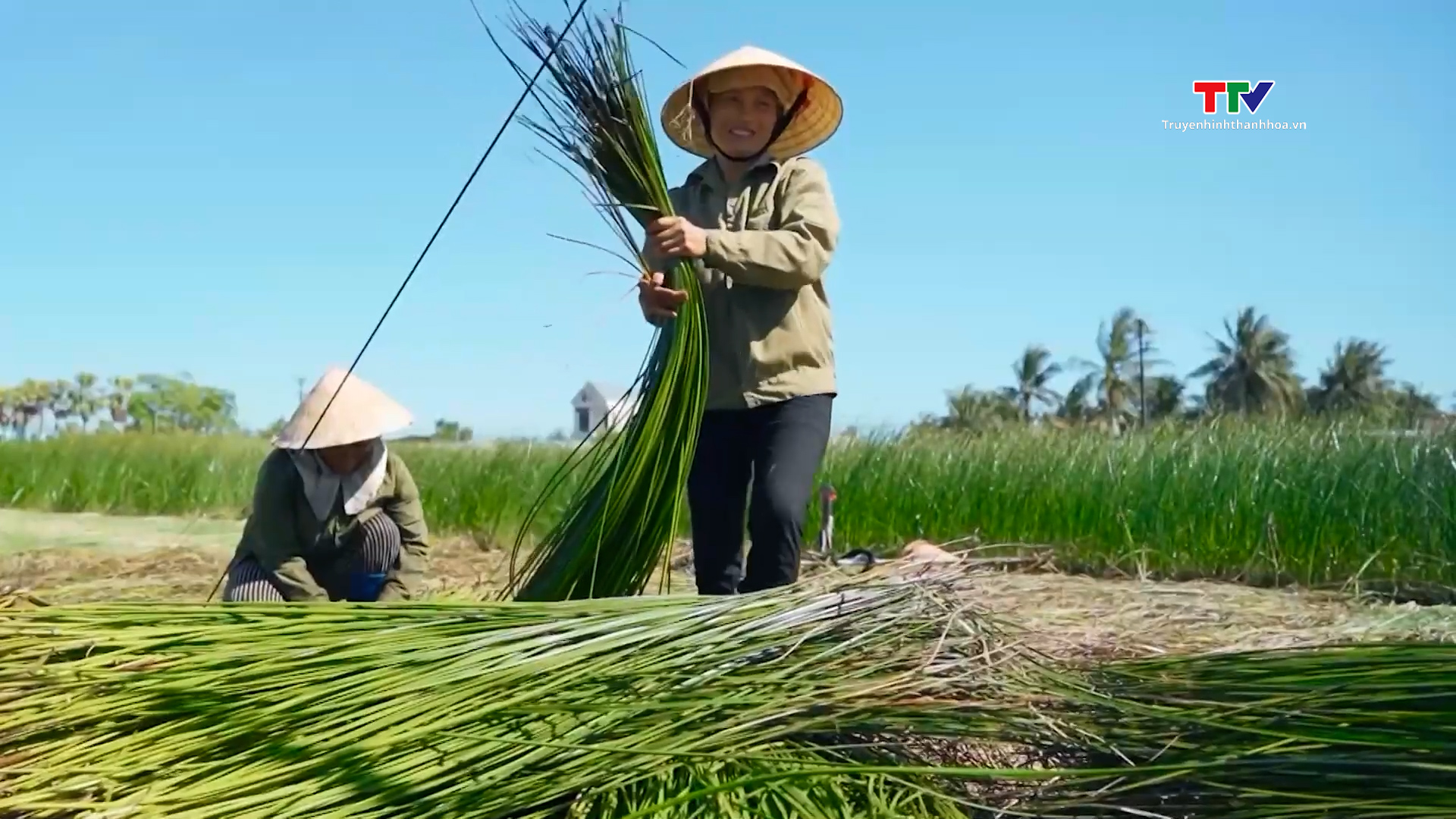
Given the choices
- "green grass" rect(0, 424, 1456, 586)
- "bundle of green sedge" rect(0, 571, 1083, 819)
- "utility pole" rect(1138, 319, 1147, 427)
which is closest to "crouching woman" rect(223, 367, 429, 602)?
"bundle of green sedge" rect(0, 571, 1083, 819)

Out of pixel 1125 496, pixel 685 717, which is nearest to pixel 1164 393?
pixel 1125 496

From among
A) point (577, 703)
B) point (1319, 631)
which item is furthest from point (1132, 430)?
point (577, 703)

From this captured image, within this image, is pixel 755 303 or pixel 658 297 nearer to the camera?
pixel 658 297

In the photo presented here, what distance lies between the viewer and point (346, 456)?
10.5 ft

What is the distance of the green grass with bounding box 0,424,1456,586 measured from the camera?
536cm

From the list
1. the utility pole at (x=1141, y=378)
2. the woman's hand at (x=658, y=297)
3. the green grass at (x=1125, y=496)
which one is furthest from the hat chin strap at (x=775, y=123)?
the utility pole at (x=1141, y=378)

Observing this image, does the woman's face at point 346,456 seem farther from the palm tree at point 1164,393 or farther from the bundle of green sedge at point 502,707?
the palm tree at point 1164,393

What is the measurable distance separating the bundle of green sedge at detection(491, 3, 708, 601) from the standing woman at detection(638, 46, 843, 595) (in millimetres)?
75

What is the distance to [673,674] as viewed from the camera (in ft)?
5.90

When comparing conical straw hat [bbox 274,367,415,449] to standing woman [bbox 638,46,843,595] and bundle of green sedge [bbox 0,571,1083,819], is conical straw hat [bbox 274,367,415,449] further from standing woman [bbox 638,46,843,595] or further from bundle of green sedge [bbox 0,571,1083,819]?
bundle of green sedge [bbox 0,571,1083,819]

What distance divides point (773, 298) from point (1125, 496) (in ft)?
13.0

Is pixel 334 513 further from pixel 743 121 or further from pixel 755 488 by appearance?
pixel 743 121

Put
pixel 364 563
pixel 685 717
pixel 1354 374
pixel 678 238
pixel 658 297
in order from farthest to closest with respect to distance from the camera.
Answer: pixel 1354 374, pixel 364 563, pixel 658 297, pixel 678 238, pixel 685 717

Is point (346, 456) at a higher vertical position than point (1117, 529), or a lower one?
higher
